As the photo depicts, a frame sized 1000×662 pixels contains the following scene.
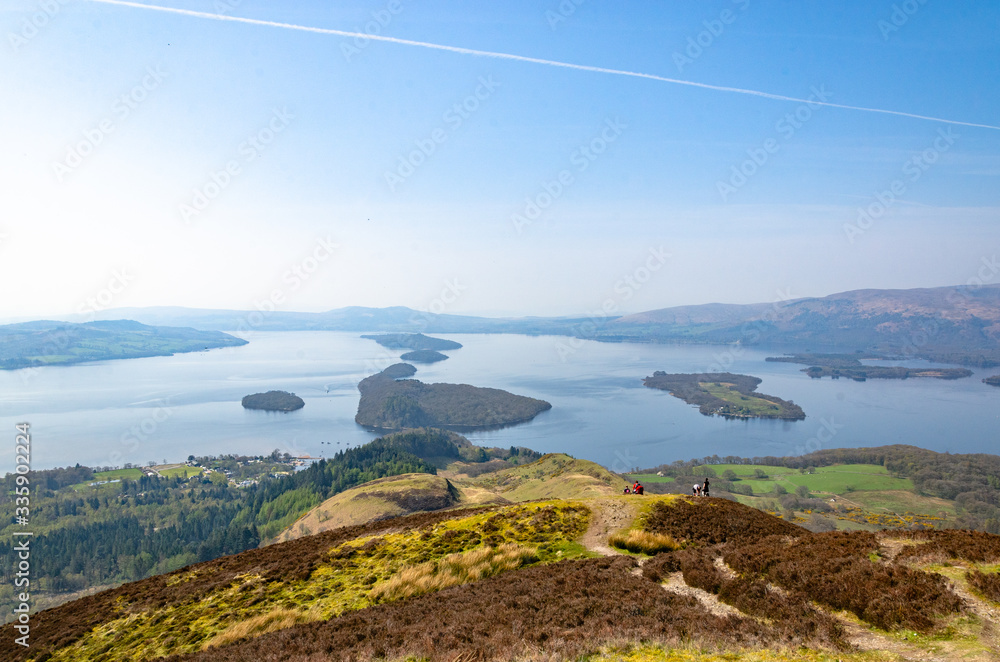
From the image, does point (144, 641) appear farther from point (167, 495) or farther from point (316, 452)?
point (316, 452)

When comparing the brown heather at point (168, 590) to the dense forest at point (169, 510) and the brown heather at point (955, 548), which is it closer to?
the brown heather at point (955, 548)

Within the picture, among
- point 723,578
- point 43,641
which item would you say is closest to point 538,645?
point 723,578

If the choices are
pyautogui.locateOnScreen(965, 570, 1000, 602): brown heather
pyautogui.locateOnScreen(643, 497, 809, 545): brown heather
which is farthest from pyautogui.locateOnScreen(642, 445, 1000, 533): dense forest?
pyautogui.locateOnScreen(965, 570, 1000, 602): brown heather

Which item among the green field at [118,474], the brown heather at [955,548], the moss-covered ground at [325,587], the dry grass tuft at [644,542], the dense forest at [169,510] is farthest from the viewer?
the green field at [118,474]

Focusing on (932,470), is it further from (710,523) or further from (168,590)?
(168,590)

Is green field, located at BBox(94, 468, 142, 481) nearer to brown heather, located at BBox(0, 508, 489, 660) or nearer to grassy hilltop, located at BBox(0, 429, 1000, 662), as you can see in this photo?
brown heather, located at BBox(0, 508, 489, 660)

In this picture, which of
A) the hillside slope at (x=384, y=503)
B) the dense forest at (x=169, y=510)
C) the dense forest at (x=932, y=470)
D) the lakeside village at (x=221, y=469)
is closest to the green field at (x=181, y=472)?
the lakeside village at (x=221, y=469)
